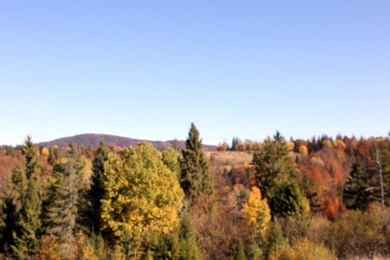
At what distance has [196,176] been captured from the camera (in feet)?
166

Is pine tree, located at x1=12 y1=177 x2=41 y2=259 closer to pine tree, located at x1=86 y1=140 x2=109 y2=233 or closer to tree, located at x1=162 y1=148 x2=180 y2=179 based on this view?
pine tree, located at x1=86 y1=140 x2=109 y2=233

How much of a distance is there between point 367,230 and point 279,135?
1367 inches

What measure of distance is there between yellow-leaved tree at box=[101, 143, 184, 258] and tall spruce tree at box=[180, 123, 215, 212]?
288 inches

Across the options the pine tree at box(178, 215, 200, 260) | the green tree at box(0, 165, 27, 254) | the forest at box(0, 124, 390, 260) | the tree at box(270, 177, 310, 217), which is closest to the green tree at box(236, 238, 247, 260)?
the forest at box(0, 124, 390, 260)

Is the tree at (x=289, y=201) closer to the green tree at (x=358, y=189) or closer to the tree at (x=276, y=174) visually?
the tree at (x=276, y=174)

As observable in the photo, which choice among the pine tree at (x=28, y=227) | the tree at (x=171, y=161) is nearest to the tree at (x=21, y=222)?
the pine tree at (x=28, y=227)

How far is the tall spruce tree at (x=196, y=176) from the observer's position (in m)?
48.7

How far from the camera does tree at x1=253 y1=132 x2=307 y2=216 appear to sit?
4641cm

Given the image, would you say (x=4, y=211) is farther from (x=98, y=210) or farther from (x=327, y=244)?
(x=327, y=244)

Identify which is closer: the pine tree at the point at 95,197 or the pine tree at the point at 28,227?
the pine tree at the point at 28,227

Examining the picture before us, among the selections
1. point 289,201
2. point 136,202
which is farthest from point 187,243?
point 289,201

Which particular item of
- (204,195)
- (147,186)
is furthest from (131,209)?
(204,195)

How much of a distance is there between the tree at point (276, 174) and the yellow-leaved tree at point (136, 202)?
44.5 ft

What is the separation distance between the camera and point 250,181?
99.4 meters
